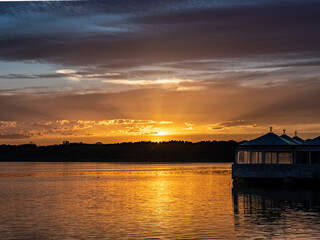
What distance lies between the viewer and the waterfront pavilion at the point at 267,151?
2346 inches

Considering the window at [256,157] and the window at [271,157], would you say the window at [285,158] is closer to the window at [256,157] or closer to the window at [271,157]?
the window at [271,157]

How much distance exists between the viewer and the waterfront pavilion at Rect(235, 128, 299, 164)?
59.6 metres

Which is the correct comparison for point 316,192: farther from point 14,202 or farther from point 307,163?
point 14,202

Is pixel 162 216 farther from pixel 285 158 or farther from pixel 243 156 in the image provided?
pixel 243 156

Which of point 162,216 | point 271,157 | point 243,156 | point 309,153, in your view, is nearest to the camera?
point 162,216

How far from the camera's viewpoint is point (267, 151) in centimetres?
6041

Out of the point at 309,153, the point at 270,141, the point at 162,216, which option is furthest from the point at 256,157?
the point at 162,216

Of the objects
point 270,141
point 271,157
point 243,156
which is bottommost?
point 271,157

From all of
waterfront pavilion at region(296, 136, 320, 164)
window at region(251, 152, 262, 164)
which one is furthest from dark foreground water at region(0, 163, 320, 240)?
window at region(251, 152, 262, 164)

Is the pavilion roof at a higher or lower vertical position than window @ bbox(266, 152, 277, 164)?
higher

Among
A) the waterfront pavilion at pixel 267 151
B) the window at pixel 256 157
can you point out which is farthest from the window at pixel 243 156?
the window at pixel 256 157

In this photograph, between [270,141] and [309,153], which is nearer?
[270,141]

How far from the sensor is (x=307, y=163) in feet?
198

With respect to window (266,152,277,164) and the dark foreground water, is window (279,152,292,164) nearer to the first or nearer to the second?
window (266,152,277,164)
